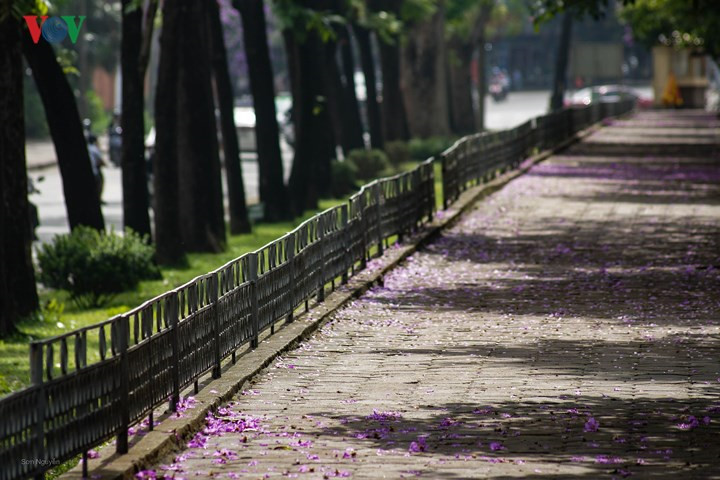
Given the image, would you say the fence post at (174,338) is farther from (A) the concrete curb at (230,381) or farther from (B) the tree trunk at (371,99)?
(B) the tree trunk at (371,99)

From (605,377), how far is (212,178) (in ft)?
50.1

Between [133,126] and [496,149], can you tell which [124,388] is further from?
[496,149]

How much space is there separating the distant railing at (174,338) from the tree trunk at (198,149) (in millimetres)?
5566

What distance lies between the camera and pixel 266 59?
33094 millimetres

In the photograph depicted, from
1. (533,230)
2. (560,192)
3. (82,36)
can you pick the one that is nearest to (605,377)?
(533,230)

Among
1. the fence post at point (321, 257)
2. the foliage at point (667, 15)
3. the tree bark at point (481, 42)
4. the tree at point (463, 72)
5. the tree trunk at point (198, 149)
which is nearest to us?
the fence post at point (321, 257)

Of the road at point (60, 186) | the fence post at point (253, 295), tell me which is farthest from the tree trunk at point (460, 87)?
the fence post at point (253, 295)

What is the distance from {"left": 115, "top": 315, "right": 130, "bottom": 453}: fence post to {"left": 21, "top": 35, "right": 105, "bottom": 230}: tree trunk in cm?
1219

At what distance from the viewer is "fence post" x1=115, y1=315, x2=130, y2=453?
375 inches

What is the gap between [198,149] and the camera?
26.9m

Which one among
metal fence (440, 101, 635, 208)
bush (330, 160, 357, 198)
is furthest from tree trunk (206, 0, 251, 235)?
bush (330, 160, 357, 198)

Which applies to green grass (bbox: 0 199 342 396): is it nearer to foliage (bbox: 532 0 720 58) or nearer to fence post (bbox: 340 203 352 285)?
fence post (bbox: 340 203 352 285)

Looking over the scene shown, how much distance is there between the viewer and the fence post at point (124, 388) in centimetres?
952

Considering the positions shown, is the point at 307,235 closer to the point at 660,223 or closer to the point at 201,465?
the point at 201,465
